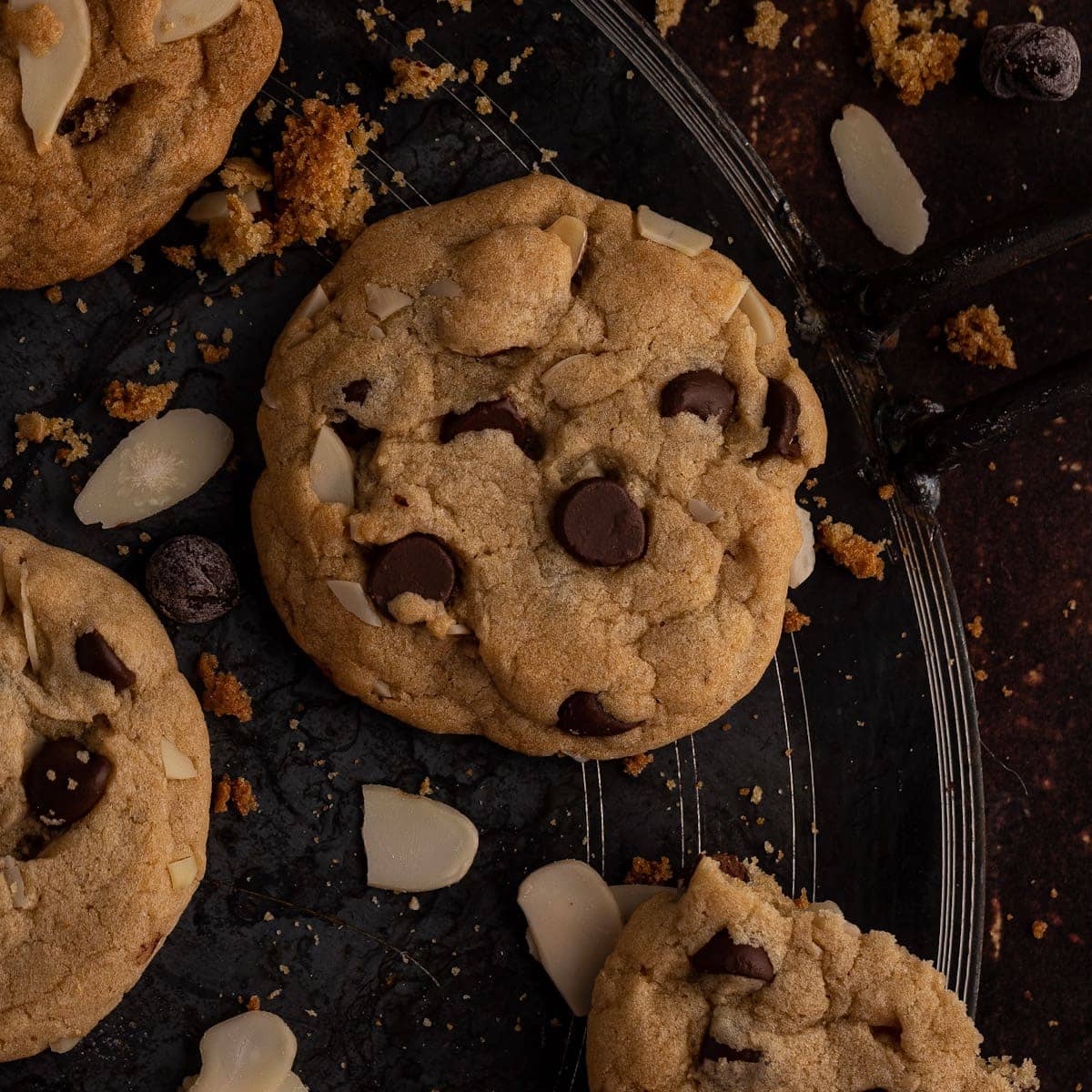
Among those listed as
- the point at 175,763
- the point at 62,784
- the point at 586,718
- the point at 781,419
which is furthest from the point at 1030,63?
the point at 62,784

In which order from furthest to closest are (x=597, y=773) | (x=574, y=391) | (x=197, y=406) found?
(x=597, y=773) → (x=197, y=406) → (x=574, y=391)

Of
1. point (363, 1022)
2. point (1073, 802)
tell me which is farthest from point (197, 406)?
point (1073, 802)

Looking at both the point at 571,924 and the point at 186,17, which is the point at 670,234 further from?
the point at 571,924

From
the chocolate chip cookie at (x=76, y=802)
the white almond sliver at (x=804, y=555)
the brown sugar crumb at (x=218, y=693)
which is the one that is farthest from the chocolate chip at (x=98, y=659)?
the white almond sliver at (x=804, y=555)

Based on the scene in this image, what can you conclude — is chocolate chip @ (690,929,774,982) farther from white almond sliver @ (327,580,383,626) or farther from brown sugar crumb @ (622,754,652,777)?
white almond sliver @ (327,580,383,626)

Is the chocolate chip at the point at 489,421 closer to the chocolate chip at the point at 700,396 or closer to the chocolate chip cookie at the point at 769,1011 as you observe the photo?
the chocolate chip at the point at 700,396

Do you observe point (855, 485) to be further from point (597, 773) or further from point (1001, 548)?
point (597, 773)
